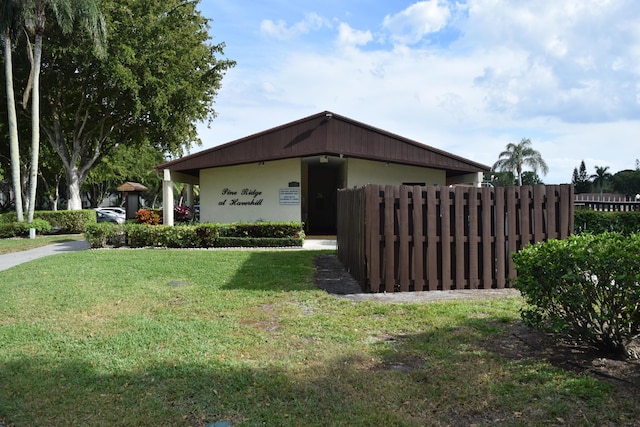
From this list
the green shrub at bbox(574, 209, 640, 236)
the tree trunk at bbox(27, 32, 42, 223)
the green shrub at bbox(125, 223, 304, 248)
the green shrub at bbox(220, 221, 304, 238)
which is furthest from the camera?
the tree trunk at bbox(27, 32, 42, 223)

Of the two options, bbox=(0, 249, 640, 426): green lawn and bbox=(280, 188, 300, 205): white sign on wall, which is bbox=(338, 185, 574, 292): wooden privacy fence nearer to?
bbox=(0, 249, 640, 426): green lawn

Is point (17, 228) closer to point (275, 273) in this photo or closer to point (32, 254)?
point (32, 254)

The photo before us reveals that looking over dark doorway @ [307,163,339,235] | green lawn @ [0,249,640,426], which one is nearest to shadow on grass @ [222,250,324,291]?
green lawn @ [0,249,640,426]

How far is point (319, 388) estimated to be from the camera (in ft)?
11.0

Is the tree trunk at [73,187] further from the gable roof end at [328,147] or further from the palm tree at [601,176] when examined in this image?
the palm tree at [601,176]

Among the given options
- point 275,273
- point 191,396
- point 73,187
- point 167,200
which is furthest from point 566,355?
point 73,187

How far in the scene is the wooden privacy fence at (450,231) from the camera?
6711mm

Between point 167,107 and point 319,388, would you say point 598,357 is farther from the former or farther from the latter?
point 167,107

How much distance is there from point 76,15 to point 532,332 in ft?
71.7

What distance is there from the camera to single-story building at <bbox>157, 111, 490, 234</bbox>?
1583cm

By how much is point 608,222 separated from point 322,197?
41.8 ft

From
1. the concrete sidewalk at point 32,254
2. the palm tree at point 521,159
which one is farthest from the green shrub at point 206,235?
the palm tree at point 521,159

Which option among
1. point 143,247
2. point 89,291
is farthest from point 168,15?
point 89,291

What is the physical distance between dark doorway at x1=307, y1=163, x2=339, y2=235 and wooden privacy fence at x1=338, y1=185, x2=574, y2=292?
14654 millimetres
